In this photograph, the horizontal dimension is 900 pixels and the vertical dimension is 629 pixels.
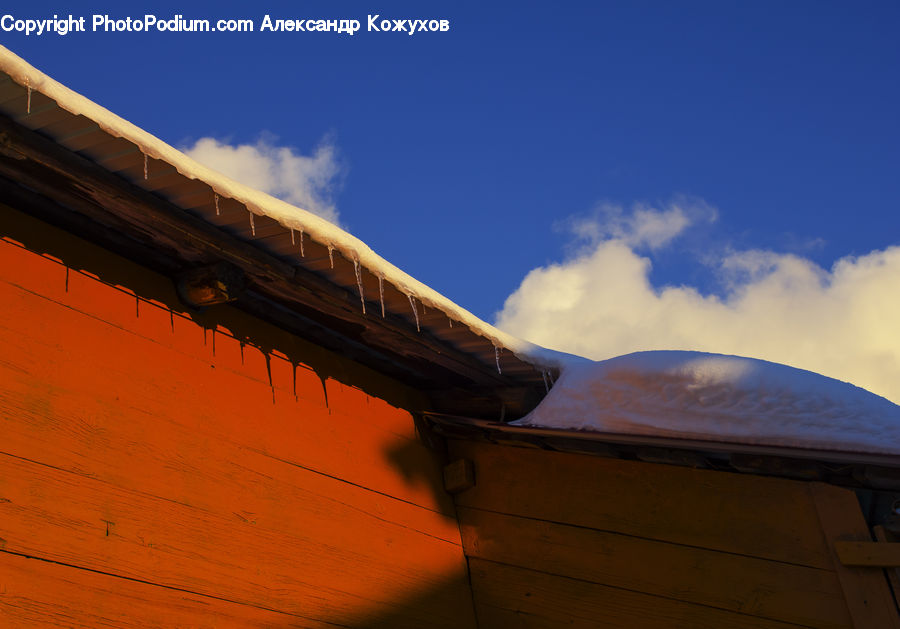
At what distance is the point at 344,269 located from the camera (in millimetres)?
3031

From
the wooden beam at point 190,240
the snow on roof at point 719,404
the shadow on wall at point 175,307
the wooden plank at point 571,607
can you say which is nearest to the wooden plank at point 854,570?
the wooden plank at point 571,607

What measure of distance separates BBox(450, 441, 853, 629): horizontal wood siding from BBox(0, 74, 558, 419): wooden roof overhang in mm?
449

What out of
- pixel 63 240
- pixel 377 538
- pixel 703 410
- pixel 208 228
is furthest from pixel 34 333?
pixel 703 410

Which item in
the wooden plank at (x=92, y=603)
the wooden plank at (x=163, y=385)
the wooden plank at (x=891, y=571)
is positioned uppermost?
the wooden plank at (x=163, y=385)

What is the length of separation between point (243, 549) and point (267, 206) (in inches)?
50.1

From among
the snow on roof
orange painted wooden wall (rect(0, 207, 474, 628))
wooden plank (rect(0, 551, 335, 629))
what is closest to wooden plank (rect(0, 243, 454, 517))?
orange painted wooden wall (rect(0, 207, 474, 628))

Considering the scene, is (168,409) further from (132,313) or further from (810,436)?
(810,436)

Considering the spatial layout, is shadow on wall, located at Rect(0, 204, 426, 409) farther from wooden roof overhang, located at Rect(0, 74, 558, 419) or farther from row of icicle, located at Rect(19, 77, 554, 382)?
row of icicle, located at Rect(19, 77, 554, 382)

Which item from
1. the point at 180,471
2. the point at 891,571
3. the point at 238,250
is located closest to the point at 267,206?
the point at 238,250

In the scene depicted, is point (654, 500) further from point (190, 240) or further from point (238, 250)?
point (190, 240)

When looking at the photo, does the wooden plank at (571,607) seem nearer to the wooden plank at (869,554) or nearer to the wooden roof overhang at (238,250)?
the wooden plank at (869,554)

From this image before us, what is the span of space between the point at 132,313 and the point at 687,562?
2566 millimetres

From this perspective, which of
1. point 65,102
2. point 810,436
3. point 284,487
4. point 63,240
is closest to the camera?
point 65,102

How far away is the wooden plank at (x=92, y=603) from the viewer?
218 cm
